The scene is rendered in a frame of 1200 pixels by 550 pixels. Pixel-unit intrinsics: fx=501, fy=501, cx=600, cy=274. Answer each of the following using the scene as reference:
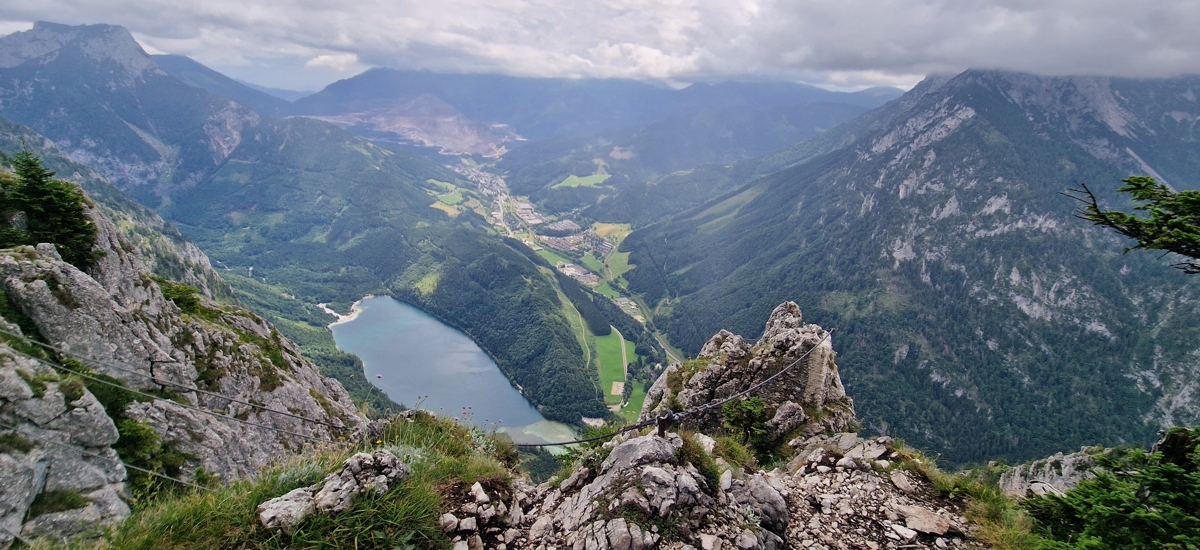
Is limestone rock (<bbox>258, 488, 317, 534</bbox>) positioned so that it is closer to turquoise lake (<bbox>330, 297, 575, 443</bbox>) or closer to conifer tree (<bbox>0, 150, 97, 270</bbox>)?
conifer tree (<bbox>0, 150, 97, 270</bbox>)

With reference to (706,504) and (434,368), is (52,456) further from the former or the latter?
(434,368)

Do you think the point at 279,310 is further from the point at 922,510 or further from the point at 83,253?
the point at 922,510

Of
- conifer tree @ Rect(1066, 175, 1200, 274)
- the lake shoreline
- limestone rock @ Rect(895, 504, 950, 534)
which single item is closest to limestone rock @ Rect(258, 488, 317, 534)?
limestone rock @ Rect(895, 504, 950, 534)

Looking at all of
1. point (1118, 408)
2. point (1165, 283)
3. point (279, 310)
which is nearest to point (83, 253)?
point (279, 310)

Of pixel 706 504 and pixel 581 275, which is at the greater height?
pixel 706 504

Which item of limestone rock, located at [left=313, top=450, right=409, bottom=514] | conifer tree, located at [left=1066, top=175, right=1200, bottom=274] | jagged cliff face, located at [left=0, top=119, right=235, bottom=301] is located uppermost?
conifer tree, located at [left=1066, top=175, right=1200, bottom=274]

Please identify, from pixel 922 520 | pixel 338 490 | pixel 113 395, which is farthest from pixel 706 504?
pixel 113 395
